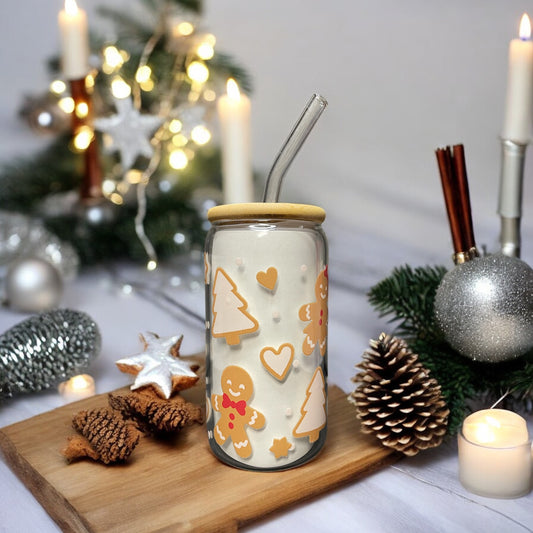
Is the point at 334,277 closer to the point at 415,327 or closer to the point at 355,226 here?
the point at 355,226

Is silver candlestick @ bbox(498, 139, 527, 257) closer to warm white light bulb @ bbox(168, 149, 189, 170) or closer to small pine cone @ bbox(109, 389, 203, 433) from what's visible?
small pine cone @ bbox(109, 389, 203, 433)

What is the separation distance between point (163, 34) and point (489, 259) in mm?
809

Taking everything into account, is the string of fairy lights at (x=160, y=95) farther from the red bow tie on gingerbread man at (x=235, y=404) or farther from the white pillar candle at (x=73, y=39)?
the red bow tie on gingerbread man at (x=235, y=404)

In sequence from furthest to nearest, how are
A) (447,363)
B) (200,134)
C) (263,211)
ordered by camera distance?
(200,134) → (447,363) → (263,211)

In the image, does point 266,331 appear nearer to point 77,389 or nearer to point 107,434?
point 107,434

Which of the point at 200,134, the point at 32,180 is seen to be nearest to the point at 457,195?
the point at 200,134

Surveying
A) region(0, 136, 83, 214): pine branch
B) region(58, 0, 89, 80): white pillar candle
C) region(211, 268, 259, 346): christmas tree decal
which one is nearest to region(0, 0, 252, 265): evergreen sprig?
region(0, 136, 83, 214): pine branch

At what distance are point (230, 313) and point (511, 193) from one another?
38 cm

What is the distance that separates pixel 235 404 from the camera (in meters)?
0.51

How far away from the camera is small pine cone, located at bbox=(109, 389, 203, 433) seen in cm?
54

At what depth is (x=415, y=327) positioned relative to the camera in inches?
27.7

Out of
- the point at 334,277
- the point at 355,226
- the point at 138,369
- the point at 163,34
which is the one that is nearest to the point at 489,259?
the point at 138,369

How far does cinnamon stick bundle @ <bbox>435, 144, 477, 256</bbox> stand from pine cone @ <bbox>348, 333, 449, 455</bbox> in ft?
0.49

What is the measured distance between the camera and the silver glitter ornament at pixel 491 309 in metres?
0.57
